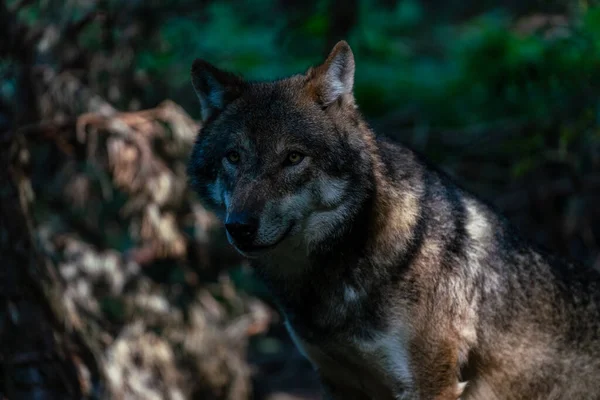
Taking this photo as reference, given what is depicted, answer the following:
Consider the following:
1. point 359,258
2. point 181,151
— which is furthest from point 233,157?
point 181,151

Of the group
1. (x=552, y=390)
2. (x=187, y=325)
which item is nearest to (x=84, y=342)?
(x=187, y=325)

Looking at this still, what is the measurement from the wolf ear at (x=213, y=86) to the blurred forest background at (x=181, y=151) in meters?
1.89

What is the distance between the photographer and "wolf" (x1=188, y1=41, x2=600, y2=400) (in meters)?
4.30

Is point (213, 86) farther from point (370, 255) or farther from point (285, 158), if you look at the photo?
point (370, 255)

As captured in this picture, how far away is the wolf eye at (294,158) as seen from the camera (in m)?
4.28

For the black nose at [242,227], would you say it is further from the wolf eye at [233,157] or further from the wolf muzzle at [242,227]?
the wolf eye at [233,157]

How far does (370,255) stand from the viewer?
4500 millimetres

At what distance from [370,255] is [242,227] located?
83 centimetres

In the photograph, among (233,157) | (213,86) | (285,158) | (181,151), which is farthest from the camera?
(181,151)

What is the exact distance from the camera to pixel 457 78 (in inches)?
367

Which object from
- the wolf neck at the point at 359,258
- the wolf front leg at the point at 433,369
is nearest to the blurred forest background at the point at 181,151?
the wolf neck at the point at 359,258

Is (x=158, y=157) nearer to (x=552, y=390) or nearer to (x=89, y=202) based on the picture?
(x=89, y=202)

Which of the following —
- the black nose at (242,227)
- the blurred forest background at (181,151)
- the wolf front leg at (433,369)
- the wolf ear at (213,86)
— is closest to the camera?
the black nose at (242,227)

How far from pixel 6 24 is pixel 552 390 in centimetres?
511
